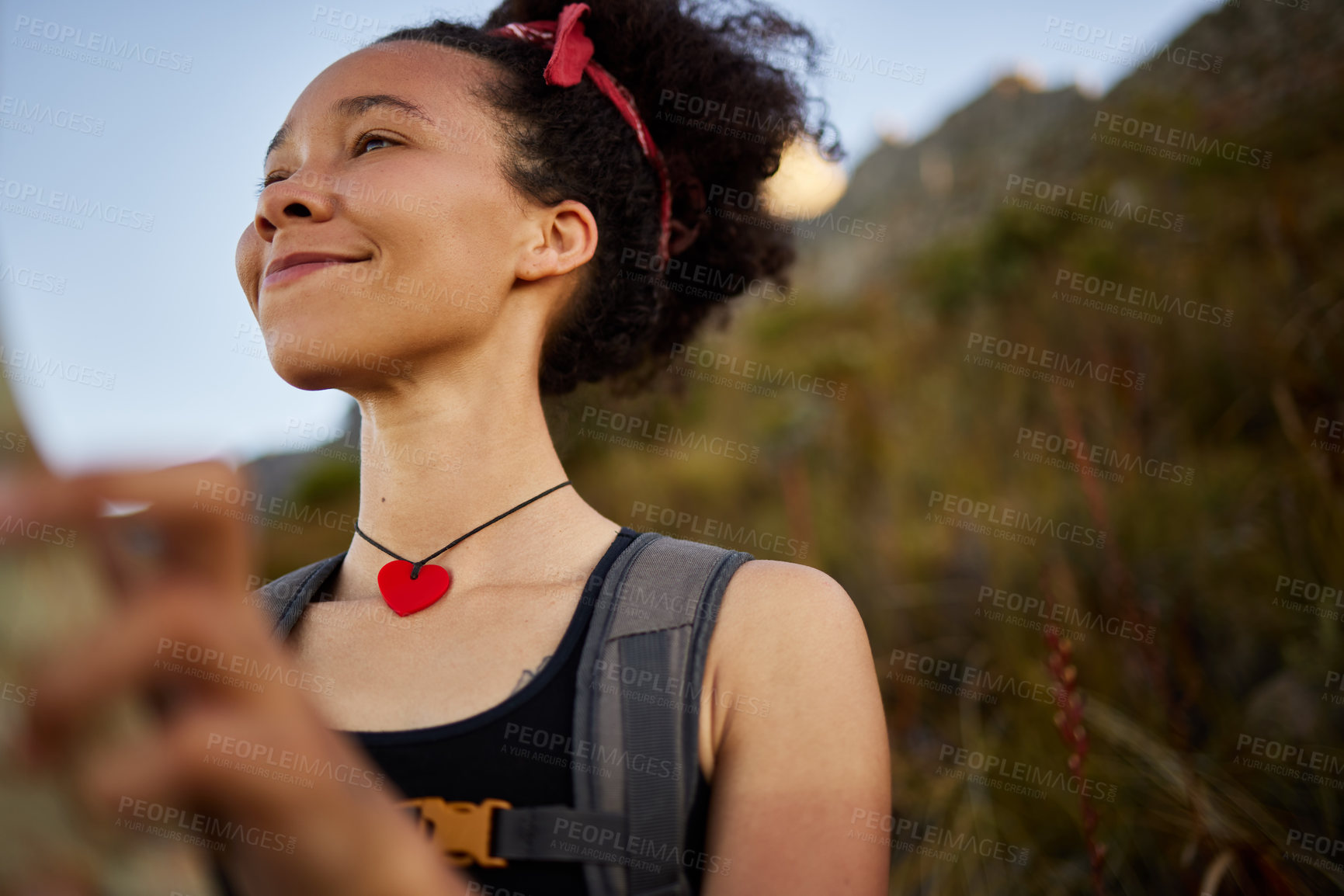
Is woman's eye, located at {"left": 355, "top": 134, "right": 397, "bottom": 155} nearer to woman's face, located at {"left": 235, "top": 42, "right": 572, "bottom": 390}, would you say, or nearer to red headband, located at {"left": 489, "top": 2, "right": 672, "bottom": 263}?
woman's face, located at {"left": 235, "top": 42, "right": 572, "bottom": 390}

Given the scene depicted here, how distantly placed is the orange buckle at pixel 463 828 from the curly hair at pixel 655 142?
3.78 ft

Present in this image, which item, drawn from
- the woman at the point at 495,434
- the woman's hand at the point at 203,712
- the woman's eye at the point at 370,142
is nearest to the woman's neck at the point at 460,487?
the woman at the point at 495,434

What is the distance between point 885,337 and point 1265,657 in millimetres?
6919

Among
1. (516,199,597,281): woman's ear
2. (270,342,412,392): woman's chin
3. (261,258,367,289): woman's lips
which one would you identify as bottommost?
(270,342,412,392): woman's chin

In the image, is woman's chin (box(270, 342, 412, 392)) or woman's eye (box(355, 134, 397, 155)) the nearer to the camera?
woman's chin (box(270, 342, 412, 392))

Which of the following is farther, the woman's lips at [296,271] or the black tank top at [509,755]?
the woman's lips at [296,271]

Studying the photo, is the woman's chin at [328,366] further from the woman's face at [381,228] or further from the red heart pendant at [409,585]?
the red heart pendant at [409,585]

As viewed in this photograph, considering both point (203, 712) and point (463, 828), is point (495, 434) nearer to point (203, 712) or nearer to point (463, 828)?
point (463, 828)

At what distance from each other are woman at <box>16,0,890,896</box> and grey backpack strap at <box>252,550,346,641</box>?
0.11 feet

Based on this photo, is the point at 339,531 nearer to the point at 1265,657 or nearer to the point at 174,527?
the point at 1265,657

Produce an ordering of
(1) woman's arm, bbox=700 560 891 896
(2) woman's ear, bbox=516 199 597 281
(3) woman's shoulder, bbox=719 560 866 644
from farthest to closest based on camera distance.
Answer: (2) woman's ear, bbox=516 199 597 281
(3) woman's shoulder, bbox=719 560 866 644
(1) woman's arm, bbox=700 560 891 896

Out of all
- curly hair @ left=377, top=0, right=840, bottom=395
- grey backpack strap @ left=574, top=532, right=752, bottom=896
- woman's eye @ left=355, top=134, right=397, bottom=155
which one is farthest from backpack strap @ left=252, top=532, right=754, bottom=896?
woman's eye @ left=355, top=134, right=397, bottom=155

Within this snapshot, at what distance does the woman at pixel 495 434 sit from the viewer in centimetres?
129

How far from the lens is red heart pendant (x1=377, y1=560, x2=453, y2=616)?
1614 mm
